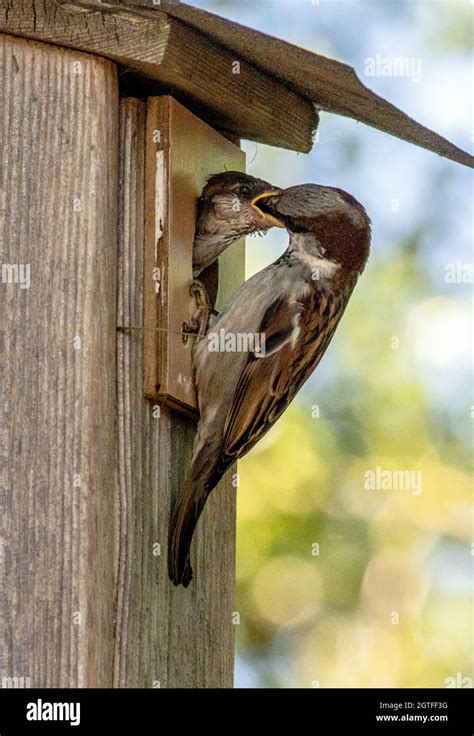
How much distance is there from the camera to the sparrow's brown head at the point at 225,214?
4461mm

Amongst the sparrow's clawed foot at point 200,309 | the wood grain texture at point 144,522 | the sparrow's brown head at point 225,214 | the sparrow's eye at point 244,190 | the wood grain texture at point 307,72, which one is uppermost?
the wood grain texture at point 307,72

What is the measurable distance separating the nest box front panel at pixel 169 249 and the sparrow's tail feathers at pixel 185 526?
22cm

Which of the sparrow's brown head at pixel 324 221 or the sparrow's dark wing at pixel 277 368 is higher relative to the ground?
the sparrow's brown head at pixel 324 221

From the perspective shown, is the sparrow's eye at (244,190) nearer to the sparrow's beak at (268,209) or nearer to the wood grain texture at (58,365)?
the sparrow's beak at (268,209)

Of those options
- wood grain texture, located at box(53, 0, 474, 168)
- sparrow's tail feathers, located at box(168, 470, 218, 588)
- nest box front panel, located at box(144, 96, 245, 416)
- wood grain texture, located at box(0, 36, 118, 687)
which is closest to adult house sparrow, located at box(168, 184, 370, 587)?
sparrow's tail feathers, located at box(168, 470, 218, 588)

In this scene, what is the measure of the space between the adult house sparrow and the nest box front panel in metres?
0.11

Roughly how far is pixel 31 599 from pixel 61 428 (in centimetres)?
39

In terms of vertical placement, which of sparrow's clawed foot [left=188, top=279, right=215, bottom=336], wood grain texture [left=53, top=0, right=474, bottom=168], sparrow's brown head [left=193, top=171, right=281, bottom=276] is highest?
A: wood grain texture [left=53, top=0, right=474, bottom=168]

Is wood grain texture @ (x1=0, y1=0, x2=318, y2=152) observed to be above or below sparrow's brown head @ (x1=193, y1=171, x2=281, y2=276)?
above

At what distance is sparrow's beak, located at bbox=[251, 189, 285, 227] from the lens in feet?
15.7

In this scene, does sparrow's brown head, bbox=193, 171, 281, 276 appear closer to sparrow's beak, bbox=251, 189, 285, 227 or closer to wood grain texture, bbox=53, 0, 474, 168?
sparrow's beak, bbox=251, 189, 285, 227

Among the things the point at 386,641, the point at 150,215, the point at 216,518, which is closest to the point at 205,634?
the point at 216,518

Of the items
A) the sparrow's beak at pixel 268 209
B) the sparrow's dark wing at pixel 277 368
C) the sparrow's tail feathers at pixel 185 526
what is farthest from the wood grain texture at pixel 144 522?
the sparrow's beak at pixel 268 209

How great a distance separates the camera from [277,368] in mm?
4430
